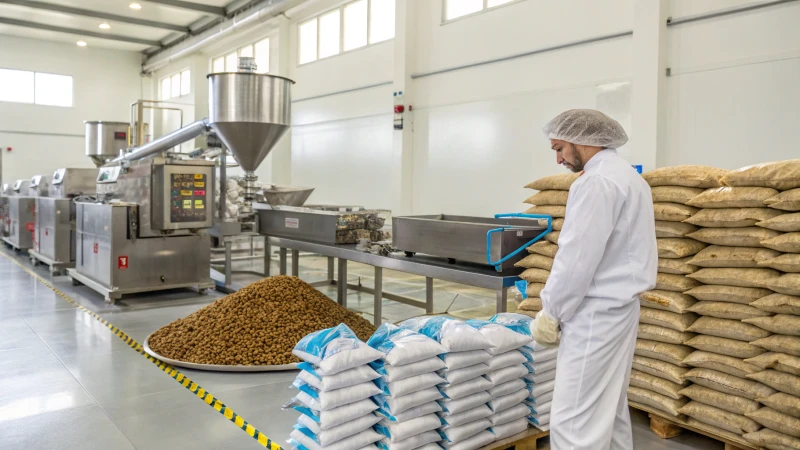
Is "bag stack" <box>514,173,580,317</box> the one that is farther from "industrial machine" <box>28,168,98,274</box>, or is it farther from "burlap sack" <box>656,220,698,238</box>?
"industrial machine" <box>28,168,98,274</box>

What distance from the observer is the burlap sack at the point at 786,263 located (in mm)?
2348

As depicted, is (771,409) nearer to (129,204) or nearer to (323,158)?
(129,204)

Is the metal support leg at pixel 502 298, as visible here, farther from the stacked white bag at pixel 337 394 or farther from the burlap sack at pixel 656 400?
the stacked white bag at pixel 337 394

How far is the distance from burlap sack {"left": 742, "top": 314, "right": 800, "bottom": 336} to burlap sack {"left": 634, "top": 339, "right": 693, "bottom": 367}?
1.13ft

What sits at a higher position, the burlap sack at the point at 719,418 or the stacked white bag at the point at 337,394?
the stacked white bag at the point at 337,394

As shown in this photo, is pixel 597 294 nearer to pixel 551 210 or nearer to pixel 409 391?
pixel 409 391

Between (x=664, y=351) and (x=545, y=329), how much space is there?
105 centimetres

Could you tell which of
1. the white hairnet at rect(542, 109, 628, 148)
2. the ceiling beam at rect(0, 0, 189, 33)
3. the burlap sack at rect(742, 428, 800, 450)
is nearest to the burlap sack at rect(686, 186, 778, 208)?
the white hairnet at rect(542, 109, 628, 148)

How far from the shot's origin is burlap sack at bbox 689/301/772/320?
2480 millimetres

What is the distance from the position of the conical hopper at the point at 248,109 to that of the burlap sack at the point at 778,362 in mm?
4006

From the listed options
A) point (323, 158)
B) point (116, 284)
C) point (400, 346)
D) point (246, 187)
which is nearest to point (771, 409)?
point (400, 346)

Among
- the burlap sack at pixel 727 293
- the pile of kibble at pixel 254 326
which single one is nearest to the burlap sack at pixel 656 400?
the burlap sack at pixel 727 293

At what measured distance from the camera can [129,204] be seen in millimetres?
5570

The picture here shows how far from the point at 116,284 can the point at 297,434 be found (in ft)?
13.0
